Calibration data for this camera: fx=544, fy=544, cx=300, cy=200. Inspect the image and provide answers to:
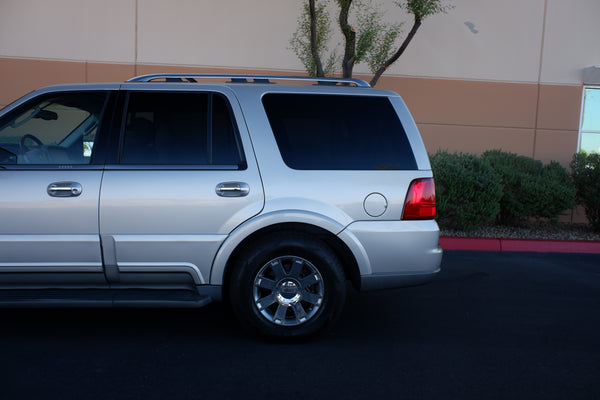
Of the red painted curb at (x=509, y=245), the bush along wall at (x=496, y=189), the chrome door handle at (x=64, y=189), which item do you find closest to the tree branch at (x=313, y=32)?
the bush along wall at (x=496, y=189)

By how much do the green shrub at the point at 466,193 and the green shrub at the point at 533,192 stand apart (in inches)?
21.4

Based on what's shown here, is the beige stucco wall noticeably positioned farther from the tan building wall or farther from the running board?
the running board

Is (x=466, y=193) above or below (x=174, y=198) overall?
below

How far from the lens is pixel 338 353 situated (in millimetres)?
3865

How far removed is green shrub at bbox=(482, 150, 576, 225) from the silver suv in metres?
5.27

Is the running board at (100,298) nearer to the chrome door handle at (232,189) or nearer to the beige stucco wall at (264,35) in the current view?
the chrome door handle at (232,189)

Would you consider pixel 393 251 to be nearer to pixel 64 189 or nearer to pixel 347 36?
pixel 64 189

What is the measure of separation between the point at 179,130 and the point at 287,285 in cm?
139

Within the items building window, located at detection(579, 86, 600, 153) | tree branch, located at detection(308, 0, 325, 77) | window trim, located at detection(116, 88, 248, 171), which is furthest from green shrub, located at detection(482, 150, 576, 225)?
window trim, located at detection(116, 88, 248, 171)

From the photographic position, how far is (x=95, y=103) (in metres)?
4.15

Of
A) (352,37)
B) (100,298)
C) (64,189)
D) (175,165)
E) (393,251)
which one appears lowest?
(100,298)

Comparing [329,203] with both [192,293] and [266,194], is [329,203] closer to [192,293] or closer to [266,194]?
[266,194]

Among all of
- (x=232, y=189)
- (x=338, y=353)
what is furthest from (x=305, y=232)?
(x=338, y=353)

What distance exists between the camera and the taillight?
3.98m
